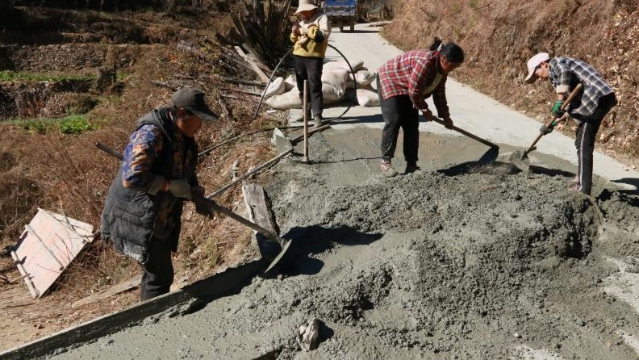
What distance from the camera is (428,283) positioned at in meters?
3.53

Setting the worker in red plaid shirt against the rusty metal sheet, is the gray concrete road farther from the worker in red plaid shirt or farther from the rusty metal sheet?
the rusty metal sheet

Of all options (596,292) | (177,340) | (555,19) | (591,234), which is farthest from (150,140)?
(555,19)

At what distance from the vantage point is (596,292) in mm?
3699

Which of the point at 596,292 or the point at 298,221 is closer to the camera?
the point at 596,292

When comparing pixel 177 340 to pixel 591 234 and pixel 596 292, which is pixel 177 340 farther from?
pixel 591 234

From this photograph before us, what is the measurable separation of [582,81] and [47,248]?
5722 millimetres

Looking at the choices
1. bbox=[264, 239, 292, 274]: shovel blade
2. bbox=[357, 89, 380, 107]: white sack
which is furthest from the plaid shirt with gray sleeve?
bbox=[357, 89, 380, 107]: white sack

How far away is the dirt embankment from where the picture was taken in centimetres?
671

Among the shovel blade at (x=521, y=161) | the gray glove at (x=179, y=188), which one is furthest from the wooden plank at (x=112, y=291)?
the shovel blade at (x=521, y=161)

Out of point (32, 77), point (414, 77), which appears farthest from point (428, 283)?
point (32, 77)

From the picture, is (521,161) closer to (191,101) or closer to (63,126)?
(191,101)

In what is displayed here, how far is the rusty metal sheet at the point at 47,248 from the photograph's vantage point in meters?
5.75

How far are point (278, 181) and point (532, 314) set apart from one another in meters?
2.64

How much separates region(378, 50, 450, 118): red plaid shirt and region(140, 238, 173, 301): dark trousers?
98.2 inches
